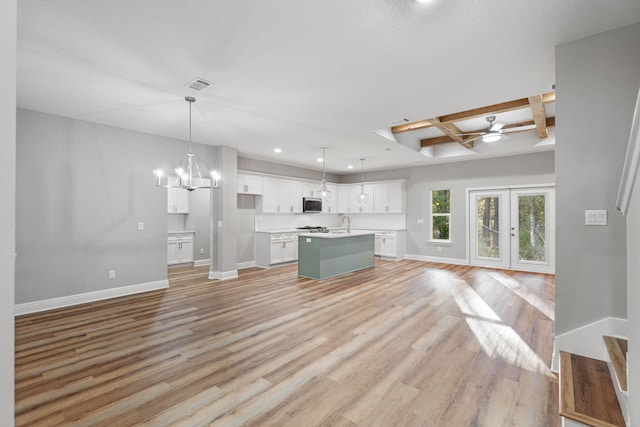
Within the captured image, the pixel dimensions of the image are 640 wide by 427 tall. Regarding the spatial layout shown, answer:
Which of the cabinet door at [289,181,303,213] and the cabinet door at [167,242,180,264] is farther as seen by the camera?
the cabinet door at [289,181,303,213]

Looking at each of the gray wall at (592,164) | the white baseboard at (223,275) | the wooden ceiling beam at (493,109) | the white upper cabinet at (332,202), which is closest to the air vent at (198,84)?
the gray wall at (592,164)

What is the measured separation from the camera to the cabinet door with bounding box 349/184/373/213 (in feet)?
30.8

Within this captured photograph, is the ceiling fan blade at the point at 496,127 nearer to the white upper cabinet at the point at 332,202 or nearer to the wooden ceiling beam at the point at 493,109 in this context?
the wooden ceiling beam at the point at 493,109

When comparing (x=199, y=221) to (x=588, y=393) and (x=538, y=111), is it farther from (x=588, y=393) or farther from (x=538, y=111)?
(x=588, y=393)

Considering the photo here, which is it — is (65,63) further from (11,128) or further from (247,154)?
(247,154)

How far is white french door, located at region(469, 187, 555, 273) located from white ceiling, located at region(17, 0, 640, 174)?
417 centimetres

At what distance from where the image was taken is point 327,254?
20.1 feet

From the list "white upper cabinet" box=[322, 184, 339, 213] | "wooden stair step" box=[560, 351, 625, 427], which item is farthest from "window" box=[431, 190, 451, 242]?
"wooden stair step" box=[560, 351, 625, 427]

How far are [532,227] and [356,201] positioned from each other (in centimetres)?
479

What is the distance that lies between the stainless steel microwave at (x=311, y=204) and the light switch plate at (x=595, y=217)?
688 centimetres

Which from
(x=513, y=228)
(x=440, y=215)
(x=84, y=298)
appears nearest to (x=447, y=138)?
(x=440, y=215)

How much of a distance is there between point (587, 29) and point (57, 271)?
6.58 metres

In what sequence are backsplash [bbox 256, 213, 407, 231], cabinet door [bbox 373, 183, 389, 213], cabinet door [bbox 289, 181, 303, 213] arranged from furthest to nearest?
cabinet door [bbox 373, 183, 389, 213], cabinet door [bbox 289, 181, 303, 213], backsplash [bbox 256, 213, 407, 231]

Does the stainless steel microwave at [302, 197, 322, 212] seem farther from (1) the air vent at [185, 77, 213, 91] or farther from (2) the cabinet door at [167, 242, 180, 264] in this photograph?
(1) the air vent at [185, 77, 213, 91]
